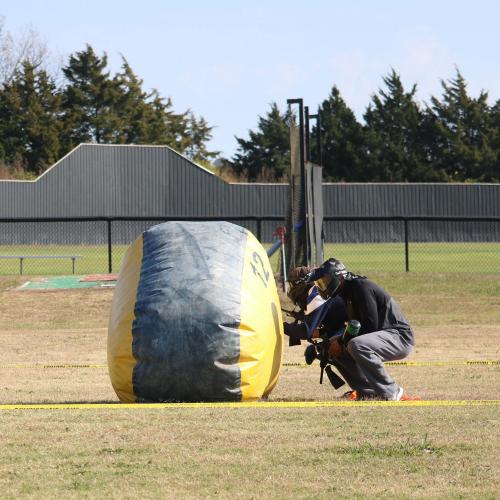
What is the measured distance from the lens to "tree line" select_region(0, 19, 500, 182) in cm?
8069

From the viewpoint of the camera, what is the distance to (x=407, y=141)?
84625 millimetres

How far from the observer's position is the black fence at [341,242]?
38.4m

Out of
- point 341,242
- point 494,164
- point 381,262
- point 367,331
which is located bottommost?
point 341,242

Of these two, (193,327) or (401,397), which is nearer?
(193,327)

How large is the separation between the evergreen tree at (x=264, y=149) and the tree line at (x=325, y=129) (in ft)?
0.30

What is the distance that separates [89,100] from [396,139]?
68.7 ft

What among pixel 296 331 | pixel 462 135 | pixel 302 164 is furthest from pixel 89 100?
pixel 296 331

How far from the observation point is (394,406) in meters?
9.57

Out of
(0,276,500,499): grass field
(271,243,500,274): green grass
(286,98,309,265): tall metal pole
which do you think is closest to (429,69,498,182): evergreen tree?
(271,243,500,274): green grass

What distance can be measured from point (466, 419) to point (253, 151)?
81.0m

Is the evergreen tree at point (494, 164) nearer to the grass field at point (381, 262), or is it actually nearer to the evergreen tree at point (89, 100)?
the evergreen tree at point (89, 100)

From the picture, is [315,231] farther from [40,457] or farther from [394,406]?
[40,457]

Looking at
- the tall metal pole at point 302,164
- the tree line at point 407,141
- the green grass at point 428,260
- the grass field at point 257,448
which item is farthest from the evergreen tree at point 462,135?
the grass field at point 257,448

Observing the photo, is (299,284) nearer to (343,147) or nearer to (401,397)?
(401,397)
